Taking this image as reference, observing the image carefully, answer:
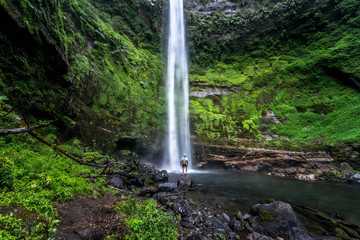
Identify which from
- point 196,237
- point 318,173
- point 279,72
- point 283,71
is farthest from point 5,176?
point 283,71

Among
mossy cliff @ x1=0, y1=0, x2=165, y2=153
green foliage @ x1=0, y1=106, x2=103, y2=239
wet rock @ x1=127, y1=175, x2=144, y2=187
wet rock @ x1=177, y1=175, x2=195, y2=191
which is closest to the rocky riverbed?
mossy cliff @ x1=0, y1=0, x2=165, y2=153

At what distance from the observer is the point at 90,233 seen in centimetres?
274

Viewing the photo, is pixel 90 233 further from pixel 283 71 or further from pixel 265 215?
pixel 283 71

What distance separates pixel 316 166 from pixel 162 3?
31.6m

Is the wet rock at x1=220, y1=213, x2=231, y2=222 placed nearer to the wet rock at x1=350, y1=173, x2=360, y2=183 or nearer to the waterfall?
the waterfall

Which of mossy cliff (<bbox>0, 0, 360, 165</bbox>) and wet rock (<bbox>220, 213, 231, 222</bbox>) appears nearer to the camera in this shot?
wet rock (<bbox>220, 213, 231, 222</bbox>)

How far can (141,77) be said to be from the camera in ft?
60.4

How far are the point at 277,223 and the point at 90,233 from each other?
565 cm

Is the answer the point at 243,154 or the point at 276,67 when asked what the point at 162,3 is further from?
the point at 243,154

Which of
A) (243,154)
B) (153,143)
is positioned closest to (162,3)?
(153,143)

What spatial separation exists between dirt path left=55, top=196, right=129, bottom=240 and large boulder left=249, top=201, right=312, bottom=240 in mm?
4557

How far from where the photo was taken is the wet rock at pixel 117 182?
673 cm

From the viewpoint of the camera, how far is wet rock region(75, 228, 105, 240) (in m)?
2.63

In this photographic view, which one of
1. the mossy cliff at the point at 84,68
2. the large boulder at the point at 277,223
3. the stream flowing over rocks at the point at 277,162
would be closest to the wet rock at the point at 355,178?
the stream flowing over rocks at the point at 277,162
